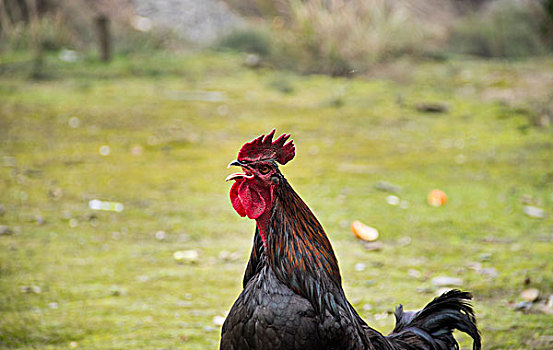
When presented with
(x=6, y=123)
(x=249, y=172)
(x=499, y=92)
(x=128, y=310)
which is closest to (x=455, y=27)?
(x=499, y=92)

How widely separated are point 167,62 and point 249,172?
30.9 ft

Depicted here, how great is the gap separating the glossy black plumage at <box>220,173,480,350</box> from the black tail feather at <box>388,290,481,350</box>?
1.02 feet

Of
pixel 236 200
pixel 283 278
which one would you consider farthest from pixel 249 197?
pixel 283 278

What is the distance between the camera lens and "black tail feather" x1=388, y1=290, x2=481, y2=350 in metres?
2.69

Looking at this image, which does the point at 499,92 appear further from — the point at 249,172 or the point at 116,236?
the point at 249,172

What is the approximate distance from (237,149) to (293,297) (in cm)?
502

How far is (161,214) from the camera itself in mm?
5504

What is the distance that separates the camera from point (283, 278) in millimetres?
2332

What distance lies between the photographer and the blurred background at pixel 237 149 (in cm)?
403

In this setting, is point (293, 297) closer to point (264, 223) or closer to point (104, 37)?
point (264, 223)

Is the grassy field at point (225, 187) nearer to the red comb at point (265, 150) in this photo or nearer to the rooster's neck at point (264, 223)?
the rooster's neck at point (264, 223)

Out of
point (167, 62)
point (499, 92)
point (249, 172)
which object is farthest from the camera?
point (167, 62)

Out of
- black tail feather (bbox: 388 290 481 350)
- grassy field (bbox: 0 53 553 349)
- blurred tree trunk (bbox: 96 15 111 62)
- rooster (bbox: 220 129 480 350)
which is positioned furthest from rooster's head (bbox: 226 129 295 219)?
blurred tree trunk (bbox: 96 15 111 62)

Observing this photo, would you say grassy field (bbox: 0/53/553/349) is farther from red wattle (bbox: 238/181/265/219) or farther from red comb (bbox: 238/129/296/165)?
red comb (bbox: 238/129/296/165)
